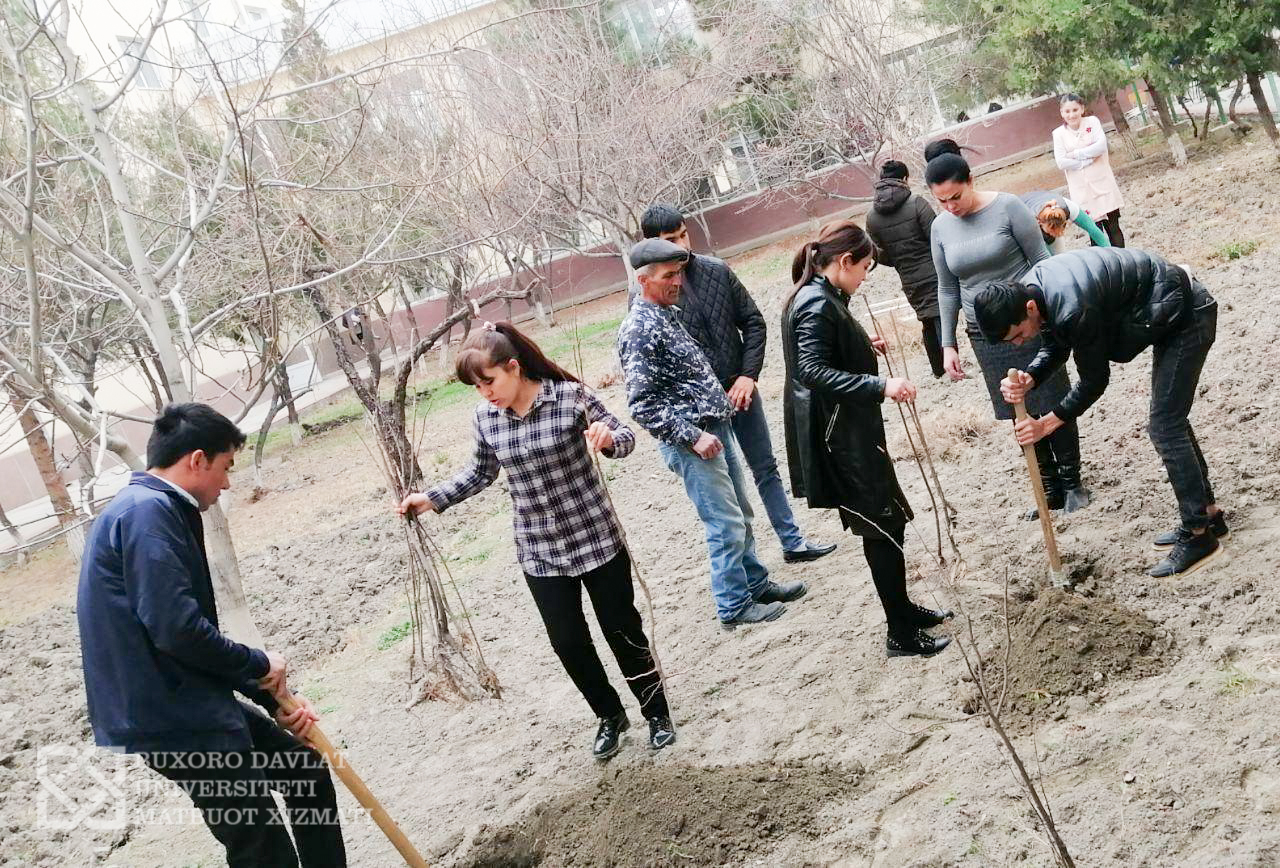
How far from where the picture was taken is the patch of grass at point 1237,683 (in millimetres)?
3146

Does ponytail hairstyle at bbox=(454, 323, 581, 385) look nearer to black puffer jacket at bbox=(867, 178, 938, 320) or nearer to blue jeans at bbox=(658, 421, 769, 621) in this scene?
blue jeans at bbox=(658, 421, 769, 621)

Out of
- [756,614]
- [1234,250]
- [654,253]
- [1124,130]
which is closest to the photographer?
[654,253]

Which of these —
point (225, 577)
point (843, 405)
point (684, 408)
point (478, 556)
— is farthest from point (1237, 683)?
point (478, 556)

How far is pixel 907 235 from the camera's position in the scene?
22.1 ft

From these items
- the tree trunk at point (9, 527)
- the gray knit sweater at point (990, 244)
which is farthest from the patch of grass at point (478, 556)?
the gray knit sweater at point (990, 244)

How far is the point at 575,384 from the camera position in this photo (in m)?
3.78

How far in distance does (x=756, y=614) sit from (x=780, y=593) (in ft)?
0.56

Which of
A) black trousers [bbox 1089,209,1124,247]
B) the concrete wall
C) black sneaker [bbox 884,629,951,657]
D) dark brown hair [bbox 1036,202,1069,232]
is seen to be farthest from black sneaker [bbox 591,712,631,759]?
the concrete wall

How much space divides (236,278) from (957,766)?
9800 mm

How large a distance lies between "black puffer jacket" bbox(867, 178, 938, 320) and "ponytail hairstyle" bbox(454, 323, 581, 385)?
3.51m

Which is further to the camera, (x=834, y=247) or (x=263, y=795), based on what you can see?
(x=834, y=247)

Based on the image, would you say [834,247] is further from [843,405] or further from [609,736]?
[609,736]

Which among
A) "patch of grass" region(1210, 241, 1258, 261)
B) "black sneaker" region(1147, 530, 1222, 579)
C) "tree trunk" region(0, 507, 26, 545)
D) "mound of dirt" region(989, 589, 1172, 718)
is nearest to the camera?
"mound of dirt" region(989, 589, 1172, 718)

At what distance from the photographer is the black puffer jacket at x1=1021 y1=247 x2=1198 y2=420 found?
3604 millimetres
